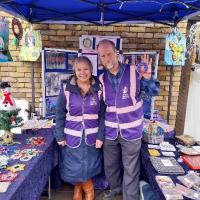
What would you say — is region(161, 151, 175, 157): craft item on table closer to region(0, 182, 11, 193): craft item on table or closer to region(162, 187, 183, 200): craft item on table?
region(162, 187, 183, 200): craft item on table

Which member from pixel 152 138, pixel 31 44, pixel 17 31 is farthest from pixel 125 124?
pixel 17 31

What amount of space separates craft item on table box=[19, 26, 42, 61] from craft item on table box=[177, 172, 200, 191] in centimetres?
236

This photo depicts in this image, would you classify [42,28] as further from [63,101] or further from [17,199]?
[17,199]

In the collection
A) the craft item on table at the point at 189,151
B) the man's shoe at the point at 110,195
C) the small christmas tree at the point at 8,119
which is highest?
the small christmas tree at the point at 8,119

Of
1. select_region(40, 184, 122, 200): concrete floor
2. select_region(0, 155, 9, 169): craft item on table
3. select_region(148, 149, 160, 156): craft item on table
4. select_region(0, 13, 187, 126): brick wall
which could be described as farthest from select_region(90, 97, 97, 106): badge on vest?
select_region(0, 13, 187, 126): brick wall

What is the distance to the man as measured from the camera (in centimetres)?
262

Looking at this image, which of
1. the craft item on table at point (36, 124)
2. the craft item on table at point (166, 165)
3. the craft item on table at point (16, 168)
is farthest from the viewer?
the craft item on table at point (36, 124)

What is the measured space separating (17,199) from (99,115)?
3.97ft

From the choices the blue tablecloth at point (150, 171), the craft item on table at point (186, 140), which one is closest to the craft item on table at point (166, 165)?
the blue tablecloth at point (150, 171)

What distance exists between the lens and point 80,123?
276 centimetres

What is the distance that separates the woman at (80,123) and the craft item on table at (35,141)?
0.18 m

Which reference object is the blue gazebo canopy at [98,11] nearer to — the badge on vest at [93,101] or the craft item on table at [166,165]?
the badge on vest at [93,101]

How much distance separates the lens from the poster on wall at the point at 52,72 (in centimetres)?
357

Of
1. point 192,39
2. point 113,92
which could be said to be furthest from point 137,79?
point 192,39
